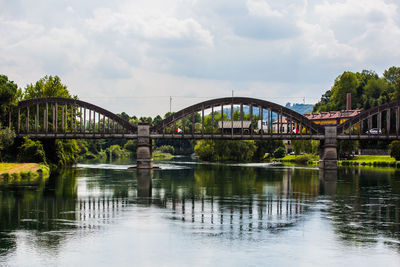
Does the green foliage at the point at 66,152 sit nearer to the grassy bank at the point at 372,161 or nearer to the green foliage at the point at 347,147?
the grassy bank at the point at 372,161

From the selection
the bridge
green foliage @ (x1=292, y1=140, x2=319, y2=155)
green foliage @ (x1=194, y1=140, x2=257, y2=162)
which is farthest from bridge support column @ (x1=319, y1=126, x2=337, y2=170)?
green foliage @ (x1=292, y1=140, x2=319, y2=155)

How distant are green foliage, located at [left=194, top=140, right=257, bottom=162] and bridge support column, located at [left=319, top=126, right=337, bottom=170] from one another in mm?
39629

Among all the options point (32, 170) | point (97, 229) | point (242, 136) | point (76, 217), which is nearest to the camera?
point (97, 229)

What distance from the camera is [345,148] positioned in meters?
140

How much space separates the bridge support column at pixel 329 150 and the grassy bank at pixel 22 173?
55.5 meters

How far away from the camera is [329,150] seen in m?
114

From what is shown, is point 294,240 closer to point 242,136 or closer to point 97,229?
point 97,229

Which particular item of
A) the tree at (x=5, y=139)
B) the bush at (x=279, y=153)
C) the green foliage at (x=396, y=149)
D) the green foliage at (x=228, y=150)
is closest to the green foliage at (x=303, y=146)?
the bush at (x=279, y=153)

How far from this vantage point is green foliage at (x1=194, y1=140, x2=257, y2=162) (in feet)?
504

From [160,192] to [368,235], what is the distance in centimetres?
3105

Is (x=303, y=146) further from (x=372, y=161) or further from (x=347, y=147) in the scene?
(x=372, y=161)

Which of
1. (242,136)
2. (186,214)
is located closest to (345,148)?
(242,136)

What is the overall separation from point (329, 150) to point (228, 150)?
1730 inches

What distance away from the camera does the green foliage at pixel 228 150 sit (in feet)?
504
